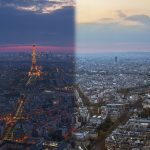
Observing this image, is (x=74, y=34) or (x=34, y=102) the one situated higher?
(x=74, y=34)

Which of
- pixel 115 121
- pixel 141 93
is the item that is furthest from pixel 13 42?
pixel 141 93

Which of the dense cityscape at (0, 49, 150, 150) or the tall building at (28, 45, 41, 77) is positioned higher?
the tall building at (28, 45, 41, 77)

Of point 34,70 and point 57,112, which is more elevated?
point 34,70

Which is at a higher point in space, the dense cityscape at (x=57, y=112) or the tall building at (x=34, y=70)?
the tall building at (x=34, y=70)

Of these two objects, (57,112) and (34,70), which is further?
(34,70)

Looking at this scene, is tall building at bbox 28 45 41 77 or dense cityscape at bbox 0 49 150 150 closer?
dense cityscape at bbox 0 49 150 150

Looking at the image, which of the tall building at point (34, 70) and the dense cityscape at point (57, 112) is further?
the tall building at point (34, 70)

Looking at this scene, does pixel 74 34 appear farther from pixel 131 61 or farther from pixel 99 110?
pixel 131 61

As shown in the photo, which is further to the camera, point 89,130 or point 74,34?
point 89,130
